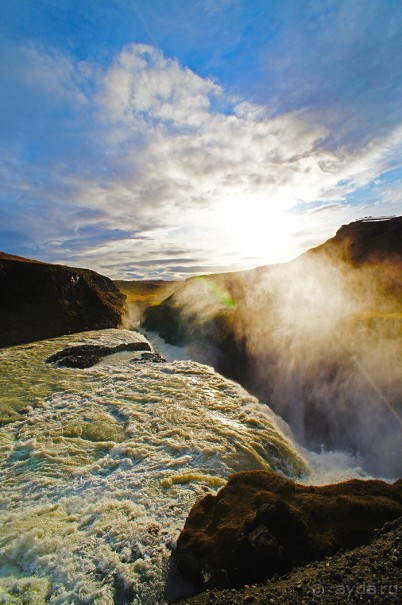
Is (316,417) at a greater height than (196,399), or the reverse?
(196,399)

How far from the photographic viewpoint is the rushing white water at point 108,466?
5938mm

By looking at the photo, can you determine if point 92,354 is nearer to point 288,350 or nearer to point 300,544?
point 288,350

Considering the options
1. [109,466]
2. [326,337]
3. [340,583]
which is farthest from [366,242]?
[340,583]

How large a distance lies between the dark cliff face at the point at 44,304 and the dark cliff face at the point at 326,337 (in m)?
11.6

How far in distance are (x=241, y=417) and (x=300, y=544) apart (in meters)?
7.74

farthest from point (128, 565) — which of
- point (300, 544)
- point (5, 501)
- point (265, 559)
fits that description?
point (5, 501)

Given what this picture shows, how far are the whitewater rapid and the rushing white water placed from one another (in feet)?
0.09

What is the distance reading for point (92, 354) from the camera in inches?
826

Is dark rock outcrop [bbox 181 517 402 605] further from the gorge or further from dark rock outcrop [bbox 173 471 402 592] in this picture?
the gorge

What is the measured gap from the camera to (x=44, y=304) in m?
27.2

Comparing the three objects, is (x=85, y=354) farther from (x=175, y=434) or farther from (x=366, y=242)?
(x=366, y=242)

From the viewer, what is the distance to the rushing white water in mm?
5938

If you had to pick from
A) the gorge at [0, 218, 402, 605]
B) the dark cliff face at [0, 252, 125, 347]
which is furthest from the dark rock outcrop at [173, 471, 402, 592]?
the dark cliff face at [0, 252, 125, 347]

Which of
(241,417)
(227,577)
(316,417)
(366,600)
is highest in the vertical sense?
(366,600)
